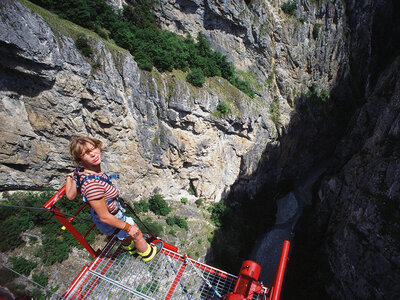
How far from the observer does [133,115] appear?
16.8 meters

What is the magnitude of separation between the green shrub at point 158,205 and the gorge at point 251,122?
32.5 inches

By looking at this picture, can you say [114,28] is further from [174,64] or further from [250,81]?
[250,81]

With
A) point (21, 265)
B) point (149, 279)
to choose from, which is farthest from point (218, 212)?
point (149, 279)

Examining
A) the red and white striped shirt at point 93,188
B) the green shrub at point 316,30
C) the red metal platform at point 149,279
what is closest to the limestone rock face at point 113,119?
the red metal platform at point 149,279

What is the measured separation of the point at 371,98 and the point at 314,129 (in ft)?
32.6

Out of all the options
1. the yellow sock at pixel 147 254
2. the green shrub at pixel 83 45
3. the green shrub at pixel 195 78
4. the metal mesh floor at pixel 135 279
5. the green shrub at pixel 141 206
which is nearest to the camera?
the yellow sock at pixel 147 254

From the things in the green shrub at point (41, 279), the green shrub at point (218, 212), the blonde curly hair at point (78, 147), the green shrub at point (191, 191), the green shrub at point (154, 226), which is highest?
the blonde curly hair at point (78, 147)

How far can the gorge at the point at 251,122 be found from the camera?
40.3 ft

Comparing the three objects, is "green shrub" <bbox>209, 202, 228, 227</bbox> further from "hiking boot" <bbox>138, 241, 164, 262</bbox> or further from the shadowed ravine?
"hiking boot" <bbox>138, 241, 164, 262</bbox>

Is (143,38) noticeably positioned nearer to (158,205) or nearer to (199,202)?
(158,205)

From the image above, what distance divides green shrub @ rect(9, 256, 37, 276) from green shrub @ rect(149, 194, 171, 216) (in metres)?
9.33

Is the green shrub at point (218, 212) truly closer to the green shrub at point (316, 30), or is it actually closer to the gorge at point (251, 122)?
the gorge at point (251, 122)

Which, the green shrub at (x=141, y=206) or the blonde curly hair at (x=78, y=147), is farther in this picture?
the green shrub at (x=141, y=206)

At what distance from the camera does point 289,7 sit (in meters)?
23.4
